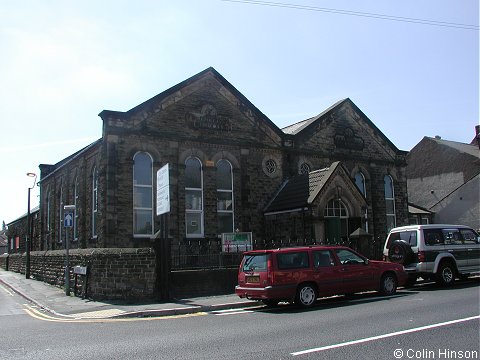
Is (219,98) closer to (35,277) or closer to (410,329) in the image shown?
(35,277)

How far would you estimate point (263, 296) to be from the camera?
38.7 feet

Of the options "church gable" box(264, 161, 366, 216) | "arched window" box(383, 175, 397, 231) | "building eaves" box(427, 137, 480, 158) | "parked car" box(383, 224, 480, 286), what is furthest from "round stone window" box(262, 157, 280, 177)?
"building eaves" box(427, 137, 480, 158)

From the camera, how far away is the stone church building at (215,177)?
19.2 metres

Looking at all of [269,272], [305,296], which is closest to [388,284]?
[305,296]

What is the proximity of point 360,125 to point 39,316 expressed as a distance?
2030 centimetres

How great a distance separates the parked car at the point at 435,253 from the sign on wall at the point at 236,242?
16.4ft

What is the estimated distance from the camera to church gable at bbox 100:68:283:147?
65.8ft

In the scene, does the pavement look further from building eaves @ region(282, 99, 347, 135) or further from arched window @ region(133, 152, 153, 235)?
building eaves @ region(282, 99, 347, 135)

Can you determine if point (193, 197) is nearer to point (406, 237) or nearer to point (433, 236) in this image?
point (406, 237)

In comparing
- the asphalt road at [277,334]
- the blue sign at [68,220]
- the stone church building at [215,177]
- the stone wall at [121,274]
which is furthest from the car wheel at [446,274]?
the blue sign at [68,220]

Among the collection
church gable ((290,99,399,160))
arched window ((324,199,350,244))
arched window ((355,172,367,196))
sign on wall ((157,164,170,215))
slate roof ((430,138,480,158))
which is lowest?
arched window ((324,199,350,244))

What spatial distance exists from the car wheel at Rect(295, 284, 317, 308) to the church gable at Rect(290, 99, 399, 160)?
13.0 metres

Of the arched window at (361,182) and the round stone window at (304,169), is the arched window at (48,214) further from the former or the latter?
the arched window at (361,182)

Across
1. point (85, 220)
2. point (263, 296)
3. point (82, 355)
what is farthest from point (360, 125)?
point (82, 355)
